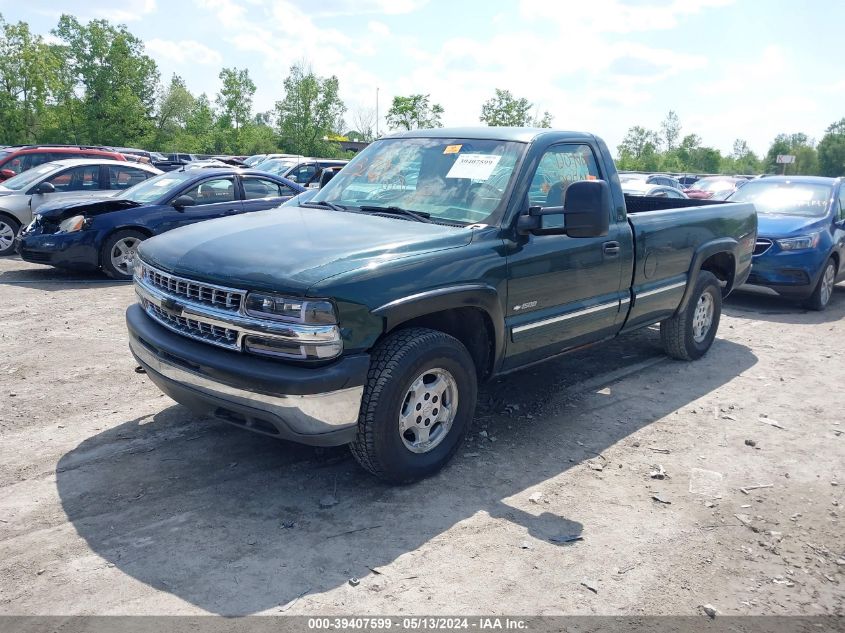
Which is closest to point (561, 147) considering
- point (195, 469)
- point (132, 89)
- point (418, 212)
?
point (418, 212)

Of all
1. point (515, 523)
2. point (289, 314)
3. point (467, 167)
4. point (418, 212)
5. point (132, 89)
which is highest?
point (132, 89)

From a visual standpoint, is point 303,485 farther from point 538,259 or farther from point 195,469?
point 538,259

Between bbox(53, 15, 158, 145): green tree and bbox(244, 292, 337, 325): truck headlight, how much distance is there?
5610cm

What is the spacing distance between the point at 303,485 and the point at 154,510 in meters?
0.80

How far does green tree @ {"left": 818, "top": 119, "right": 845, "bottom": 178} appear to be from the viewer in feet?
255

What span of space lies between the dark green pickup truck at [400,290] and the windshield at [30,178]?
8.74m

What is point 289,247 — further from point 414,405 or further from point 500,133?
point 500,133

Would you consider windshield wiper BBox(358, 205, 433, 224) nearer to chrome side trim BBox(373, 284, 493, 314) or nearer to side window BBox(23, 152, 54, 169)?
chrome side trim BBox(373, 284, 493, 314)

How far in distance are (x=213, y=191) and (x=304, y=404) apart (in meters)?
7.64

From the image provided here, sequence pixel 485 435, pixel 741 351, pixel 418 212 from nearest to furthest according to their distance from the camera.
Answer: pixel 418 212
pixel 485 435
pixel 741 351

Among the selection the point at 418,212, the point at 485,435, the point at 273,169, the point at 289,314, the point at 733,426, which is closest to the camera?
the point at 289,314

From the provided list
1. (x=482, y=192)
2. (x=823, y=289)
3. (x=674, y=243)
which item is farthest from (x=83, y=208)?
(x=823, y=289)

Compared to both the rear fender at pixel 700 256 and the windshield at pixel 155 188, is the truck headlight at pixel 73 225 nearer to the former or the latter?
the windshield at pixel 155 188

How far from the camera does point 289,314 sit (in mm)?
3488
